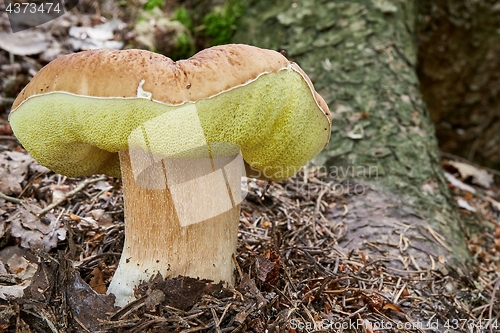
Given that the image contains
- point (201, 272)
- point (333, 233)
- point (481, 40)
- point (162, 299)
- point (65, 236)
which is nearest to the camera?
point (162, 299)

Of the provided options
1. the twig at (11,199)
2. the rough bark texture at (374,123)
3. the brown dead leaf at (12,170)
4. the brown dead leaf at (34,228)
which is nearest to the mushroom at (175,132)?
the brown dead leaf at (34,228)

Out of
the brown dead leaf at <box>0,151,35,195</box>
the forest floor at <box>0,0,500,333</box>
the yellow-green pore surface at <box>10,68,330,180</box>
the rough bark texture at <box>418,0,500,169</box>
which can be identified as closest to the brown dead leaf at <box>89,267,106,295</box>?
the forest floor at <box>0,0,500,333</box>

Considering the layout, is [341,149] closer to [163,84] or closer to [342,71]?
[342,71]

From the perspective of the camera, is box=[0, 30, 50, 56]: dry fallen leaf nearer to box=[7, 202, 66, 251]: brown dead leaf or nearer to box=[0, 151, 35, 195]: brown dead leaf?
box=[0, 151, 35, 195]: brown dead leaf

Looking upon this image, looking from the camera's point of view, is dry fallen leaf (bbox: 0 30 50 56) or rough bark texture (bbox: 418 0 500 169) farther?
rough bark texture (bbox: 418 0 500 169)

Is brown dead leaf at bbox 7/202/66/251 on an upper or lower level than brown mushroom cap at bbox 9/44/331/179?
lower

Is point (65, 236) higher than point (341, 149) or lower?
higher

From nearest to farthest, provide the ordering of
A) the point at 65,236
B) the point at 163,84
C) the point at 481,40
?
1. the point at 163,84
2. the point at 65,236
3. the point at 481,40

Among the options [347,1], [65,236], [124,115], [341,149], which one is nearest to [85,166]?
[65,236]

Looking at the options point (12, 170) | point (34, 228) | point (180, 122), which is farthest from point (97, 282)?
point (12, 170)
